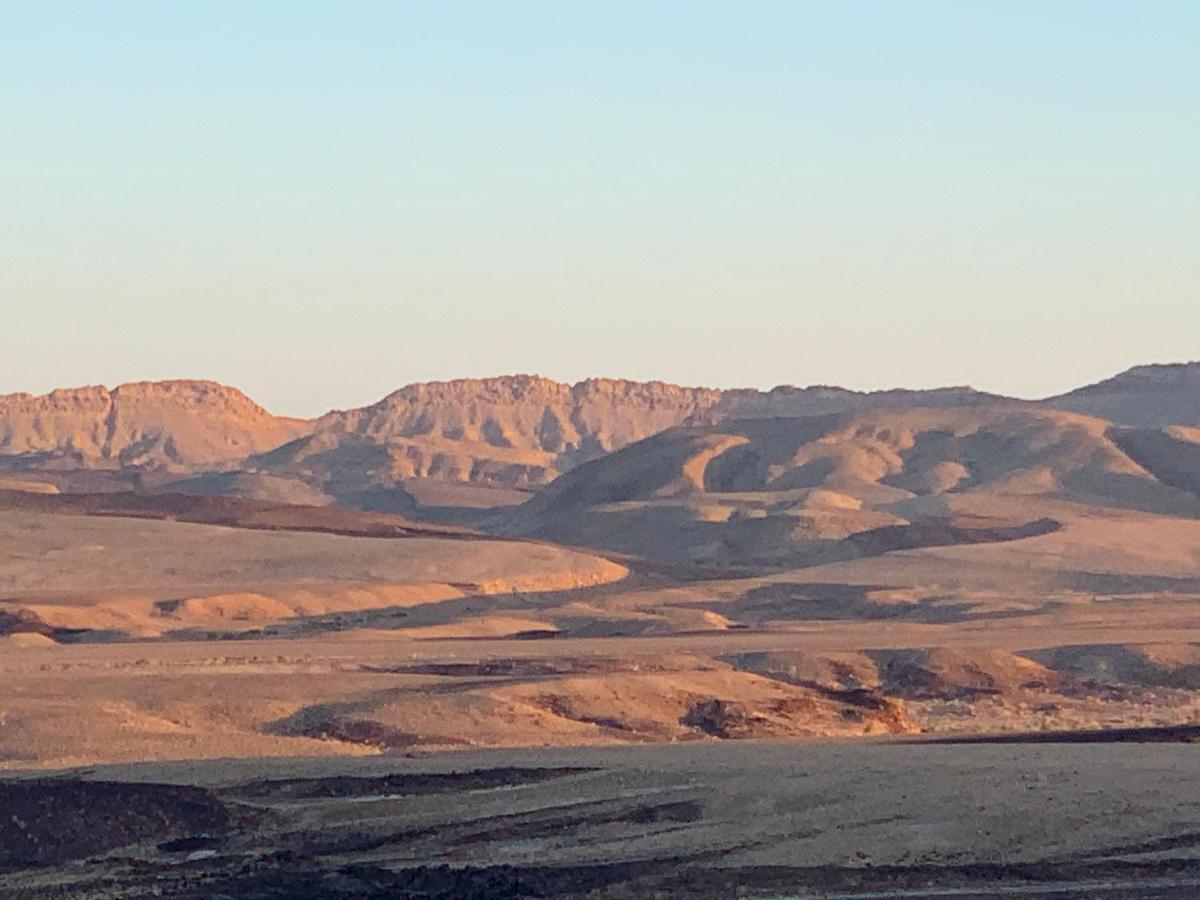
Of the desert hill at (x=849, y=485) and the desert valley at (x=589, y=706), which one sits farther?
the desert hill at (x=849, y=485)

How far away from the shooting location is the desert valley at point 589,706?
2417 centimetres

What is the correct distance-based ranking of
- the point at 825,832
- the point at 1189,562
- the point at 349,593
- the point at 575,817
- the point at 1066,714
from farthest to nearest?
the point at 1189,562 → the point at 349,593 → the point at 1066,714 → the point at 575,817 → the point at 825,832

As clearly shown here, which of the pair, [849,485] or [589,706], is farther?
[849,485]

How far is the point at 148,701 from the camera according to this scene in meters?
43.5

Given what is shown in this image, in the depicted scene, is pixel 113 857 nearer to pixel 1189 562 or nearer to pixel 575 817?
pixel 575 817

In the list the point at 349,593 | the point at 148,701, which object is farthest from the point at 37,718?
the point at 349,593

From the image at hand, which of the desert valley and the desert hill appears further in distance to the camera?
the desert hill

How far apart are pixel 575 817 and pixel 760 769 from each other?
360 cm

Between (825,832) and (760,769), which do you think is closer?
(825,832)

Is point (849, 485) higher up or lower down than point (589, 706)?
higher up

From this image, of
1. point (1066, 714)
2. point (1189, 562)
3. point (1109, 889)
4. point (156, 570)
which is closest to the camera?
point (1109, 889)

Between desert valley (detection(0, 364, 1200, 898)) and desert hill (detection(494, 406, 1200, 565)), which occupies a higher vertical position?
desert hill (detection(494, 406, 1200, 565))

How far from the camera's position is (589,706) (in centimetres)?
4431

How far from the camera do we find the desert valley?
2417cm
